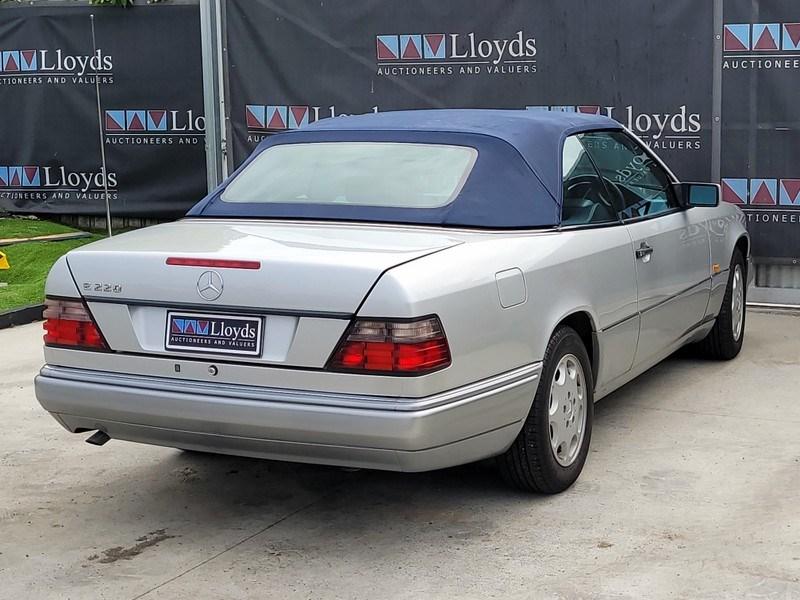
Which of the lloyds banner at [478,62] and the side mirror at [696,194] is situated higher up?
the lloyds banner at [478,62]

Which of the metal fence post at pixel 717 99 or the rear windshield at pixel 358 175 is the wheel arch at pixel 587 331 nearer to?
the rear windshield at pixel 358 175

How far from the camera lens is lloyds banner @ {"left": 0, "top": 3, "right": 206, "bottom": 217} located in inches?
437

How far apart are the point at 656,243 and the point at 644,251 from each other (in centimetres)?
22

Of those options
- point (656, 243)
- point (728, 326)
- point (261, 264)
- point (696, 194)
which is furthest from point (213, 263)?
point (728, 326)

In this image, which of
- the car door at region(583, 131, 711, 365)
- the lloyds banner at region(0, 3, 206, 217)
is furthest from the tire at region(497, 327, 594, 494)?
the lloyds banner at region(0, 3, 206, 217)

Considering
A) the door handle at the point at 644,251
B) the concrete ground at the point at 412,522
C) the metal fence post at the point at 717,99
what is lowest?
the concrete ground at the point at 412,522

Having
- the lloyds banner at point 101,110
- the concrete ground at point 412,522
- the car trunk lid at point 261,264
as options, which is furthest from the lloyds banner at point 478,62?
the car trunk lid at point 261,264

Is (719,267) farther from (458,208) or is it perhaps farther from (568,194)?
(458,208)

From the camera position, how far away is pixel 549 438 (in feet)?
14.8

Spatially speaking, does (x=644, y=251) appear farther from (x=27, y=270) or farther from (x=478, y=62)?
(x=27, y=270)

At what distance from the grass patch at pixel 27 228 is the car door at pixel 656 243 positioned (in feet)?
22.8

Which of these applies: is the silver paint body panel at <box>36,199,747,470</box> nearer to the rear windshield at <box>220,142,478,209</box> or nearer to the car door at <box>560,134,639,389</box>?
the car door at <box>560,134,639,389</box>

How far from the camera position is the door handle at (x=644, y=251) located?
5.36 m

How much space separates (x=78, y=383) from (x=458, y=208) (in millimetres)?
1583
